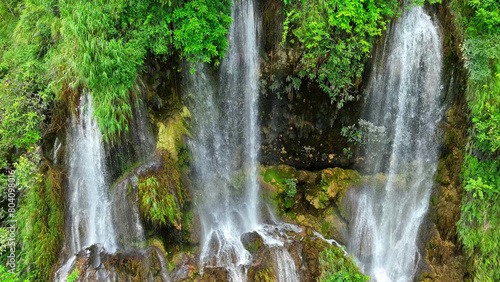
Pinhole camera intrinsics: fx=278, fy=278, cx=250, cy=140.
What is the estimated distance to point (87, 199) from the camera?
25.3 ft

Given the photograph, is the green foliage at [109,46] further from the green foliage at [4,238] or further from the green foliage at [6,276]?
the green foliage at [6,276]

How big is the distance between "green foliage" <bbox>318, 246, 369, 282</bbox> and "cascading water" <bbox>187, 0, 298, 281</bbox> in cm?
81

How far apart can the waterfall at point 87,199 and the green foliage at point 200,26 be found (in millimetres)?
3791

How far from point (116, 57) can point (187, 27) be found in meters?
1.79

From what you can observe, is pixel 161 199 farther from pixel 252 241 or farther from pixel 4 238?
pixel 4 238

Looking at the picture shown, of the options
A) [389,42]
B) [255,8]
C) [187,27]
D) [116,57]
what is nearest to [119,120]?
[116,57]

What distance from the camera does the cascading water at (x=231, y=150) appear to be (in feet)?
25.9

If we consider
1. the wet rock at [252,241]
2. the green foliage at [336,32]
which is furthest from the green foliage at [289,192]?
the green foliage at [336,32]

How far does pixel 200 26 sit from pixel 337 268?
707 centimetres

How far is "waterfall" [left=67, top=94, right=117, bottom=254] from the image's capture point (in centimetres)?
751

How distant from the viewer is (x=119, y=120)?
273 inches

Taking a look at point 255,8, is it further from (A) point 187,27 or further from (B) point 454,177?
(B) point 454,177

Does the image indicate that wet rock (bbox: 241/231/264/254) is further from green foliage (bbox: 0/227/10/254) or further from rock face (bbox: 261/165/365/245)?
green foliage (bbox: 0/227/10/254)

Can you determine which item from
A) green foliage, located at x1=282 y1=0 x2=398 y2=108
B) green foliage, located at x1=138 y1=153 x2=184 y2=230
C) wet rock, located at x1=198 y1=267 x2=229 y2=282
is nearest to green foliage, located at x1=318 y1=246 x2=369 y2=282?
wet rock, located at x1=198 y1=267 x2=229 y2=282
